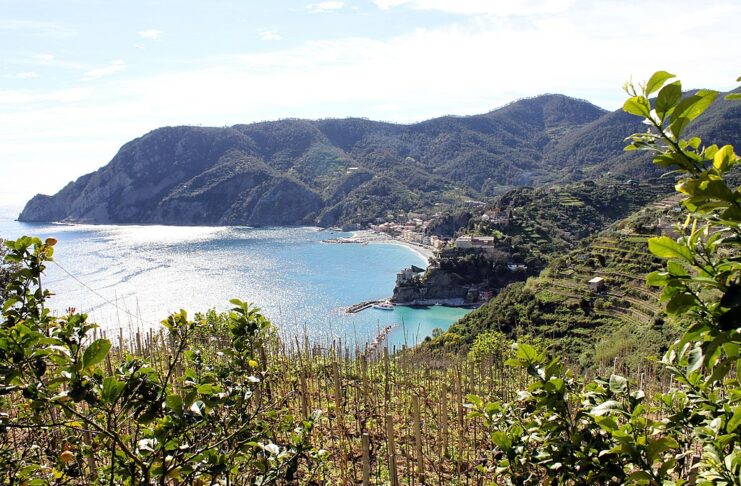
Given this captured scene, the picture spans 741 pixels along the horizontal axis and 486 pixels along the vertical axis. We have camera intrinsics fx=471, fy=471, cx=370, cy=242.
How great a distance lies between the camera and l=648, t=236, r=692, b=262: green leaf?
31.9 inches

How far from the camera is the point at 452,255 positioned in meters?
49.4

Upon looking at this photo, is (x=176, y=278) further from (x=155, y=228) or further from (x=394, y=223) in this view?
(x=155, y=228)

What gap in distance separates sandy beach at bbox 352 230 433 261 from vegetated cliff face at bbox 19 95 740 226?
27.8 ft

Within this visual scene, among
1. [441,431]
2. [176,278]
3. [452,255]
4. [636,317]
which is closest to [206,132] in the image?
[176,278]

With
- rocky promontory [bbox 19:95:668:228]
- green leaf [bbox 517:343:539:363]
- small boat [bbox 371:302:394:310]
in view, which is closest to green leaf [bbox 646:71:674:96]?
green leaf [bbox 517:343:539:363]

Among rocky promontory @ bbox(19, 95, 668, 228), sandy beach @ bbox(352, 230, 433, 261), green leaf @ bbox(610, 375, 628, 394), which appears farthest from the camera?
rocky promontory @ bbox(19, 95, 668, 228)

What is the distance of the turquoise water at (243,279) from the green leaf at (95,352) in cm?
2294

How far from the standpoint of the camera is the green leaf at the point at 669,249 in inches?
31.9

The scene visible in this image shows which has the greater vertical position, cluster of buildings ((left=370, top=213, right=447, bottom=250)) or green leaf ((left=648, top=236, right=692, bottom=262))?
green leaf ((left=648, top=236, right=692, bottom=262))

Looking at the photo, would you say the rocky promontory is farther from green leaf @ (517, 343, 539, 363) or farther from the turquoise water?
green leaf @ (517, 343, 539, 363)

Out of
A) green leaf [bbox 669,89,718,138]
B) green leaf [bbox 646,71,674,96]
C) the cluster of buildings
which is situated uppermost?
green leaf [bbox 646,71,674,96]

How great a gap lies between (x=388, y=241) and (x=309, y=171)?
5127 centimetres

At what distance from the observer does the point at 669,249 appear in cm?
83

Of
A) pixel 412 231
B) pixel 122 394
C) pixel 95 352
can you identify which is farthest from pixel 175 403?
pixel 412 231
